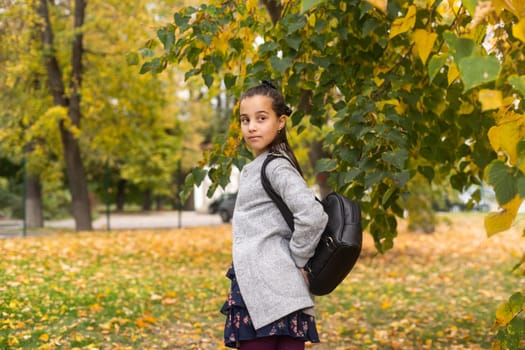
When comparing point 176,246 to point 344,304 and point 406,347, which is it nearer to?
point 344,304

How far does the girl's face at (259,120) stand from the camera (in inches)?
102

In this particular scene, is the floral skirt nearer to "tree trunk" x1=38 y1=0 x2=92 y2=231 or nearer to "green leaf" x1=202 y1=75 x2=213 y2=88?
"green leaf" x1=202 y1=75 x2=213 y2=88

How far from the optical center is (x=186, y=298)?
721 cm

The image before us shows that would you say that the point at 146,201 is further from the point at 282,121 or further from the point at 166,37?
the point at 282,121

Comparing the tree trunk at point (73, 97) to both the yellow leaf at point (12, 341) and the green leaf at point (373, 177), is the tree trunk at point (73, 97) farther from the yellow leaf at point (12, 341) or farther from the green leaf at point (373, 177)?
the green leaf at point (373, 177)

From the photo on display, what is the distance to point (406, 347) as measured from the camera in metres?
5.29

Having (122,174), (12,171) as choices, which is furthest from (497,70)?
(122,174)

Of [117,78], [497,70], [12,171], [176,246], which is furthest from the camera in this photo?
[12,171]

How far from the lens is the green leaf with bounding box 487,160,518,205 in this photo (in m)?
1.77

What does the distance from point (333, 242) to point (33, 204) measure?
17.3 m

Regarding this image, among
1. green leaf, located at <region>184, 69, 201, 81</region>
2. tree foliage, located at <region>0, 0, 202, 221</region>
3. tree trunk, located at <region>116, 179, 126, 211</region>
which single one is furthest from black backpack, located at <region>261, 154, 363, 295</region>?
tree trunk, located at <region>116, 179, 126, 211</region>

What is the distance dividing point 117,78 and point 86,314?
9517mm

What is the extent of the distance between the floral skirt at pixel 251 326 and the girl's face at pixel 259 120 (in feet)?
1.89

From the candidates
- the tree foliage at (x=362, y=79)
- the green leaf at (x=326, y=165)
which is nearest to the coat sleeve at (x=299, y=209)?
the tree foliage at (x=362, y=79)
